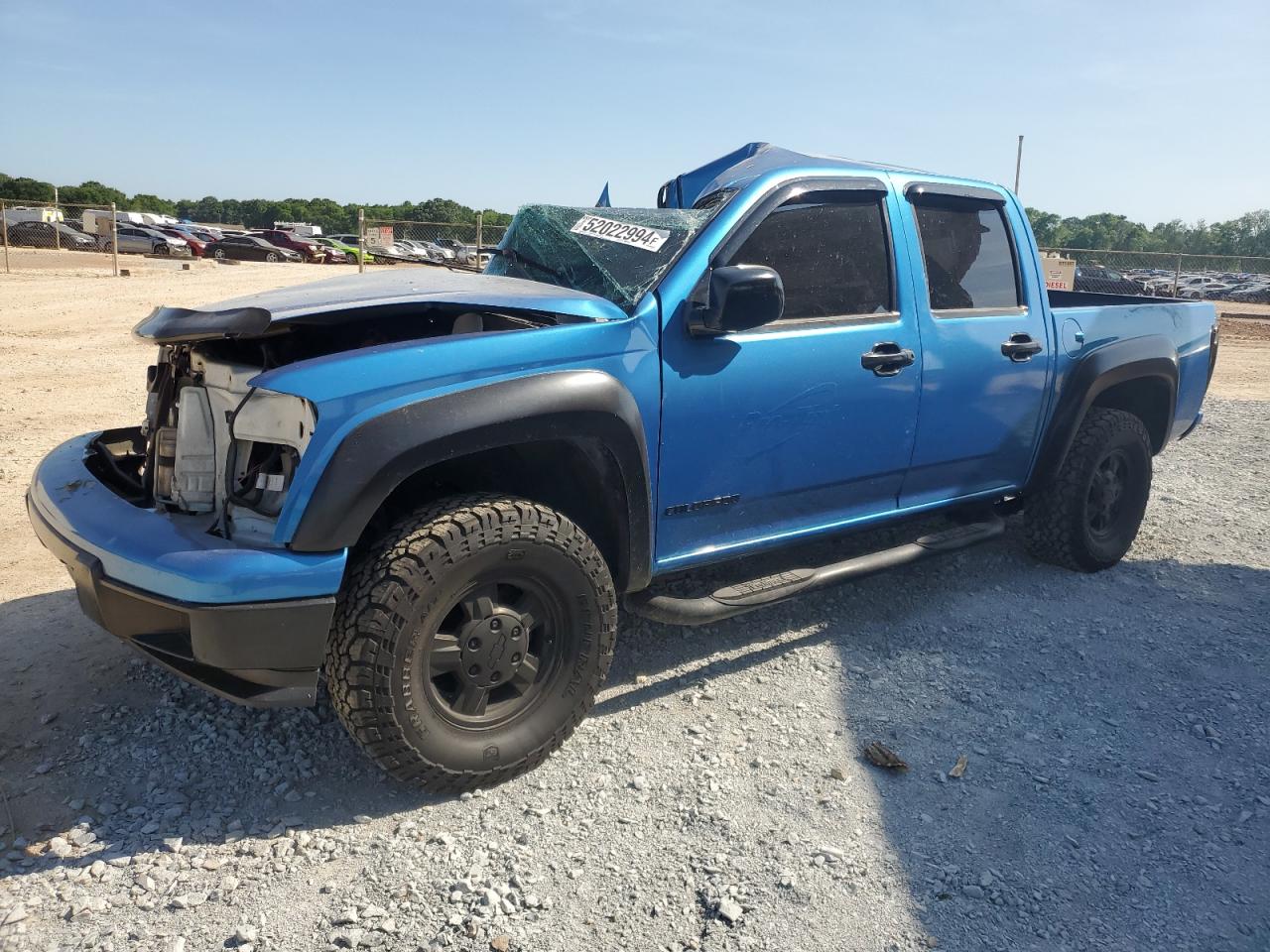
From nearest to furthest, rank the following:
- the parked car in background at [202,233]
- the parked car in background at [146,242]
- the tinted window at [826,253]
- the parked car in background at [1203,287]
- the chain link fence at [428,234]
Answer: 1. the tinted window at [826,253]
2. the chain link fence at [428,234]
3. the parked car in background at [146,242]
4. the parked car in background at [1203,287]
5. the parked car in background at [202,233]

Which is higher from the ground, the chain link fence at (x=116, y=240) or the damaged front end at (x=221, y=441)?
the chain link fence at (x=116, y=240)

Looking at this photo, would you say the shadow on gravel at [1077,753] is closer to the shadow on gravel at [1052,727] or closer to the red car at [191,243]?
the shadow on gravel at [1052,727]

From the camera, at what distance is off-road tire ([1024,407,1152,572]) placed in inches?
186

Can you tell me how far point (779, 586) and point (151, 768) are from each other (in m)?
2.18

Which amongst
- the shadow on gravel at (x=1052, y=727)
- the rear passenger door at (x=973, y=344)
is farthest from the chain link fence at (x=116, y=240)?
the shadow on gravel at (x=1052, y=727)

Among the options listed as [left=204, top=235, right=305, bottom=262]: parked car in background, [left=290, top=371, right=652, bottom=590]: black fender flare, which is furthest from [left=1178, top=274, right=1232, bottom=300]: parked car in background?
[left=290, top=371, right=652, bottom=590]: black fender flare

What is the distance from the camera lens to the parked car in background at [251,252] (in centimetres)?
3578

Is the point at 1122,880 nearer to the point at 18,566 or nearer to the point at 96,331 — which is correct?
the point at 18,566

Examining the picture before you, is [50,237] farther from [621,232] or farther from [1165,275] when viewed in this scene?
[1165,275]

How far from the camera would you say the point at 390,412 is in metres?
2.55

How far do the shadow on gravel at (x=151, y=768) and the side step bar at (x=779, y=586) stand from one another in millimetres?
972

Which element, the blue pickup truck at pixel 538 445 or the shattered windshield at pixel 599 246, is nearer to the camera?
the blue pickup truck at pixel 538 445

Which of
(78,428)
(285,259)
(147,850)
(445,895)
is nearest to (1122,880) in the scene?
(445,895)

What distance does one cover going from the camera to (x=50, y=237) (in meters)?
30.8
